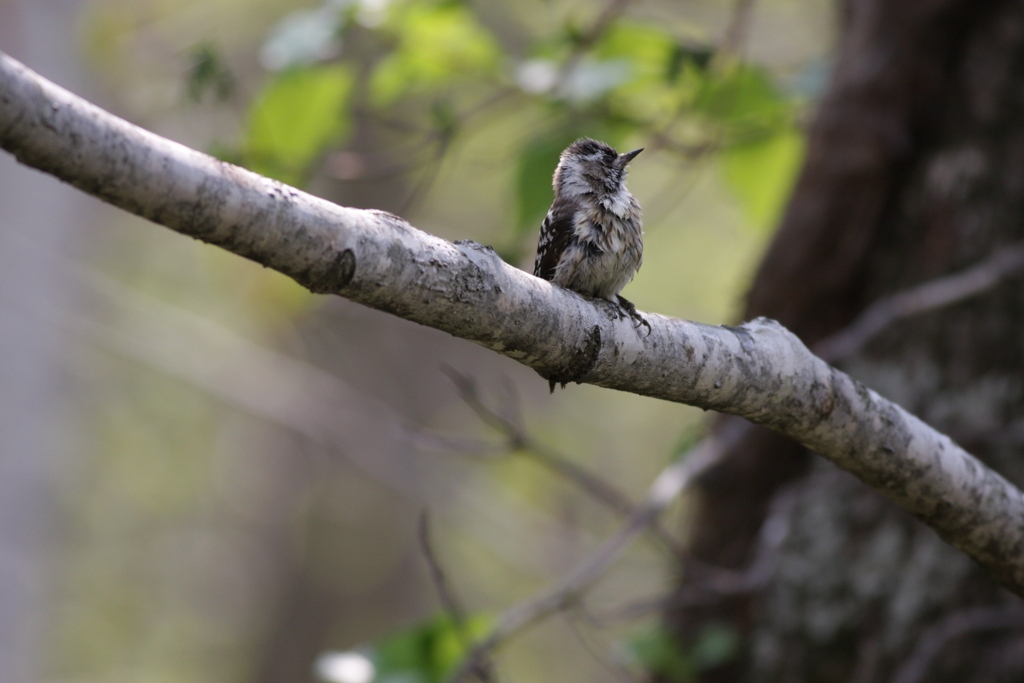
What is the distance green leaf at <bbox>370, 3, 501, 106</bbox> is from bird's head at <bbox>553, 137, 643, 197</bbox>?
0.70 m

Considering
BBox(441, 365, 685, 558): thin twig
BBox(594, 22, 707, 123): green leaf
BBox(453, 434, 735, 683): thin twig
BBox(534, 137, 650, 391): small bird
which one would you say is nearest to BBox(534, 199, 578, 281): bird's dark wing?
BBox(534, 137, 650, 391): small bird

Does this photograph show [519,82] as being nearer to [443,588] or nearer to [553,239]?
[553,239]

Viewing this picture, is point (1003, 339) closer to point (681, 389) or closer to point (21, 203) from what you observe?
point (681, 389)

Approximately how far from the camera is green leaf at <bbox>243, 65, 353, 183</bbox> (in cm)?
379

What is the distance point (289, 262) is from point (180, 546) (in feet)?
57.8

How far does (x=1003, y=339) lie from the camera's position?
3.50 m

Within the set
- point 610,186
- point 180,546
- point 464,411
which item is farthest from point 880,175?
point 180,546

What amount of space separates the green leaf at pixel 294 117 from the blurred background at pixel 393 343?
0.04 ft

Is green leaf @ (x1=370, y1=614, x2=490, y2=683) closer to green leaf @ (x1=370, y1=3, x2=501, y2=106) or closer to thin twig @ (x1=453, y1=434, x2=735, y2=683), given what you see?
thin twig @ (x1=453, y1=434, x2=735, y2=683)

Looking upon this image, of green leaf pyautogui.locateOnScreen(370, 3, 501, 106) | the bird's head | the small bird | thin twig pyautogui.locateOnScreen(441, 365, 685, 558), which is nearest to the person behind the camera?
the small bird

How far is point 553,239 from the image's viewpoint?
8.95ft

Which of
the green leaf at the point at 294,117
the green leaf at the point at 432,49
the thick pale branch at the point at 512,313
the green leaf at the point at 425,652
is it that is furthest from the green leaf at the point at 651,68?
the green leaf at the point at 425,652

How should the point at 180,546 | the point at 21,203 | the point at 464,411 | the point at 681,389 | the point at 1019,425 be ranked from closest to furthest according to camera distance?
the point at 681,389
the point at 1019,425
the point at 21,203
the point at 464,411
the point at 180,546

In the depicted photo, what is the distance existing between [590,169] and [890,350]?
1.64m
